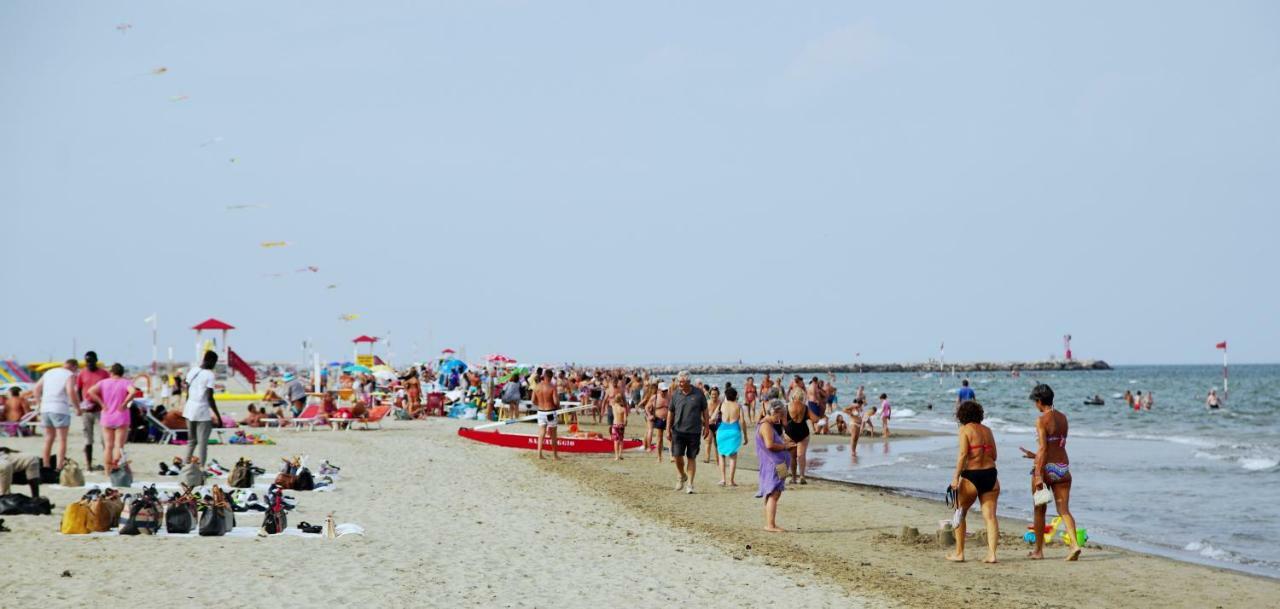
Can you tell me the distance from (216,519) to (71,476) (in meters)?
3.82

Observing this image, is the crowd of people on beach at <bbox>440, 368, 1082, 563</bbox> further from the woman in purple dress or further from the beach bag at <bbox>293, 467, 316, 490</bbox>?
the beach bag at <bbox>293, 467, 316, 490</bbox>

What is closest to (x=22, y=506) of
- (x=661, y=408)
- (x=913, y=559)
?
(x=913, y=559)

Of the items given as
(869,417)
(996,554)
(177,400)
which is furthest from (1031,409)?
(996,554)

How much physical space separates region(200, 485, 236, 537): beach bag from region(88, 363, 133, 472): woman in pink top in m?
3.90

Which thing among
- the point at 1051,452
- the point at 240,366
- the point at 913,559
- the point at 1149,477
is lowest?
the point at 1149,477

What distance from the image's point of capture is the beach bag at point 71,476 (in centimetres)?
1183

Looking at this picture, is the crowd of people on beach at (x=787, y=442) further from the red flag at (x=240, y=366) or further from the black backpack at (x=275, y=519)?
the red flag at (x=240, y=366)

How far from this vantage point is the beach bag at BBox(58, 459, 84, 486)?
38.8 feet

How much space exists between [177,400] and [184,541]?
28.7m

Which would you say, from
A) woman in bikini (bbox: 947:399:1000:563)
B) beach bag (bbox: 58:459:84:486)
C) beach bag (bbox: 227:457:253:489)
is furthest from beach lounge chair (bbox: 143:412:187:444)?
woman in bikini (bbox: 947:399:1000:563)

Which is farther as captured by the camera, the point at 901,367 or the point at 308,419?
the point at 901,367

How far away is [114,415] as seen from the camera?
12500mm

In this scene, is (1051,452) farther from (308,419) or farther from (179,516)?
(308,419)

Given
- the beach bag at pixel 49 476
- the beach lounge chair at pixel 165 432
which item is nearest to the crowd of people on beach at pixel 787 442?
the beach lounge chair at pixel 165 432
